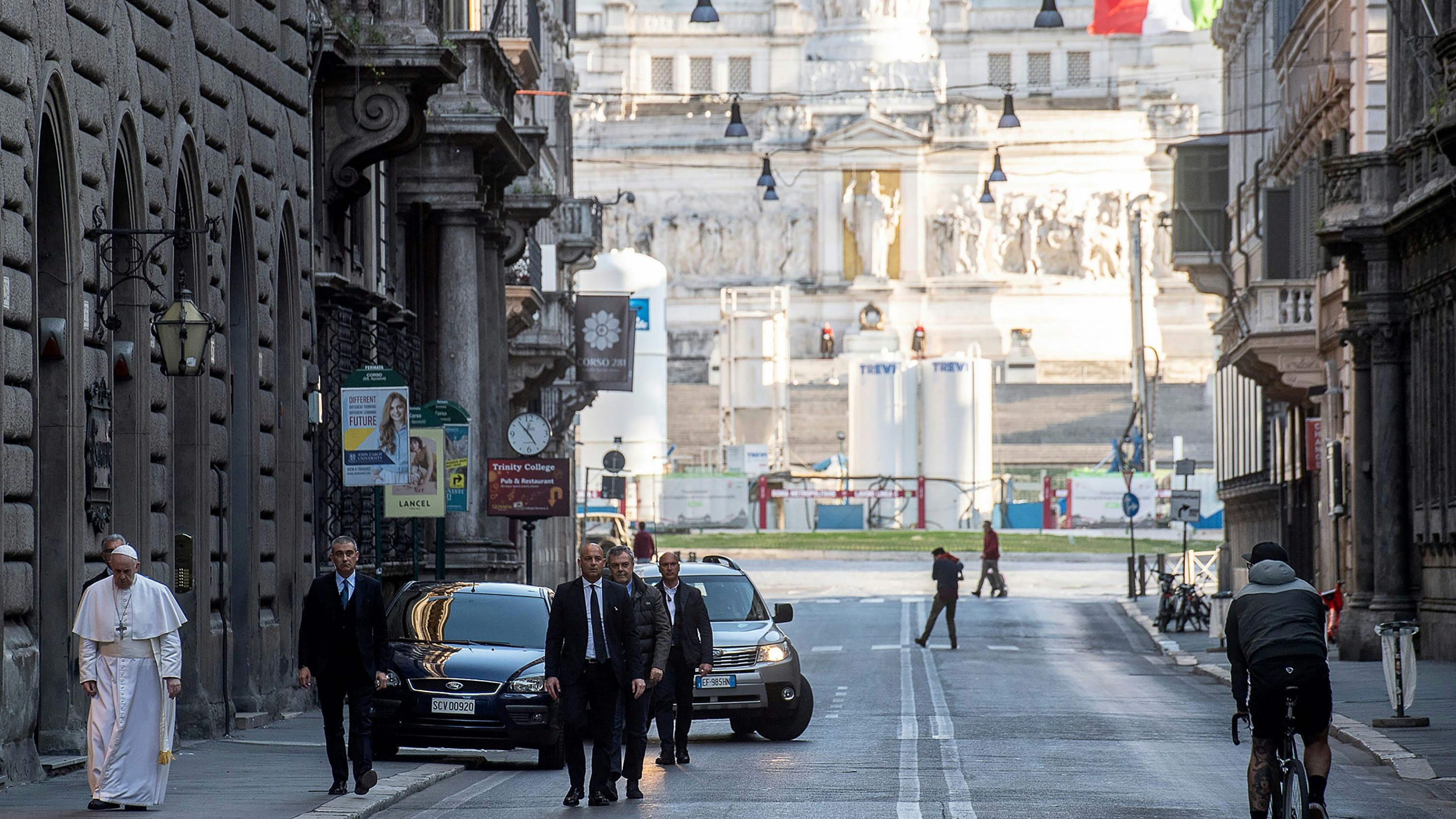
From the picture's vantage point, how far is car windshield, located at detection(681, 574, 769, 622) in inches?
910

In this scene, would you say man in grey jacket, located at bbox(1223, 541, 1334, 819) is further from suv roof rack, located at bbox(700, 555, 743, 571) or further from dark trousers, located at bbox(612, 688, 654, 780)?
suv roof rack, located at bbox(700, 555, 743, 571)

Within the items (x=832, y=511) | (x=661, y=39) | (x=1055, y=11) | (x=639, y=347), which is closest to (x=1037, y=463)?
(x=832, y=511)

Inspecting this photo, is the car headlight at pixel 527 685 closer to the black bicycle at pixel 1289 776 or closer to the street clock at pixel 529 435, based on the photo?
the black bicycle at pixel 1289 776

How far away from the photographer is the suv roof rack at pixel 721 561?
78.2ft

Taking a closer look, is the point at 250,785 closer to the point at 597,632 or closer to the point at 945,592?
the point at 597,632

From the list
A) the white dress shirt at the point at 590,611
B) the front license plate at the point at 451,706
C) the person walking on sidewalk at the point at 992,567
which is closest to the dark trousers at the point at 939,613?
the person walking on sidewalk at the point at 992,567

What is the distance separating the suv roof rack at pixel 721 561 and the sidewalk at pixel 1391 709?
18.4ft

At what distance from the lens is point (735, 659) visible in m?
21.9

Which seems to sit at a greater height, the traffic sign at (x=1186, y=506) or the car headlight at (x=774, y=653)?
the traffic sign at (x=1186, y=506)

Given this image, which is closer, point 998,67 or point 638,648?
point 638,648

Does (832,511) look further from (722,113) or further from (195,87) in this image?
(195,87)

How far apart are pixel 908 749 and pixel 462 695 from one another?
147 inches

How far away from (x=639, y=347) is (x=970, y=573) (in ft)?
78.7

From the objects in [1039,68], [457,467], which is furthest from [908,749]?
[1039,68]
